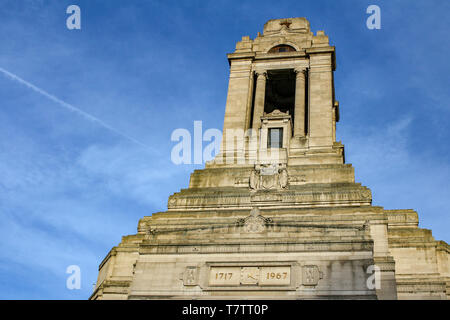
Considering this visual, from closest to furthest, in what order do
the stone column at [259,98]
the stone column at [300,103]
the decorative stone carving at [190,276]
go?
the decorative stone carving at [190,276]
the stone column at [300,103]
the stone column at [259,98]

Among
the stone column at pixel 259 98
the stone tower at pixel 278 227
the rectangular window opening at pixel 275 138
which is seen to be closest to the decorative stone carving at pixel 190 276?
the stone tower at pixel 278 227

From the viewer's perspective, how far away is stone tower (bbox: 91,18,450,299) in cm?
2292

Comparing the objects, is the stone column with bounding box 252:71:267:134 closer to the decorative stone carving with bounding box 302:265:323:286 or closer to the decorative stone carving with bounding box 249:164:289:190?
the decorative stone carving with bounding box 249:164:289:190

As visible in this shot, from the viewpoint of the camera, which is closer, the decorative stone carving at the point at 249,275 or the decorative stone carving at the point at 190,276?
the decorative stone carving at the point at 249,275

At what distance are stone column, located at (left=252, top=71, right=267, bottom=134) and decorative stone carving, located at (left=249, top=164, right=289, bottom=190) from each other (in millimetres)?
6517

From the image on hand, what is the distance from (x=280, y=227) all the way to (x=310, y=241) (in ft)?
6.15

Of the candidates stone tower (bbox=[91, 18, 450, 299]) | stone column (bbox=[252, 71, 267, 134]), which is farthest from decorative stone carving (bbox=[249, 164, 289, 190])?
stone column (bbox=[252, 71, 267, 134])

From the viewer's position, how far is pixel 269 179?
3222cm

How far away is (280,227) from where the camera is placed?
24.7 meters

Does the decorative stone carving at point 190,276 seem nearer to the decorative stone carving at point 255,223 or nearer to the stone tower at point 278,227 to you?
the stone tower at point 278,227

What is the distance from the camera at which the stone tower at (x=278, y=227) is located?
2292 cm

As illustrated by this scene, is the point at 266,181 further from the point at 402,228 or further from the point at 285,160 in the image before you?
the point at 402,228

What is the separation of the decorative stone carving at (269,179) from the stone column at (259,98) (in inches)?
257
